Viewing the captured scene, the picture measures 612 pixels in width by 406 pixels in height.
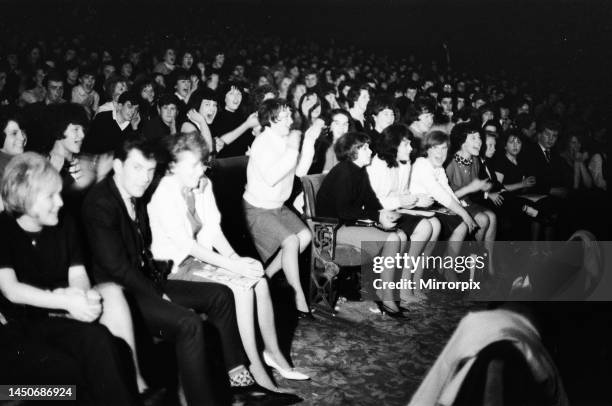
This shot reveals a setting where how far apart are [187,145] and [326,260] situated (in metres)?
1.36

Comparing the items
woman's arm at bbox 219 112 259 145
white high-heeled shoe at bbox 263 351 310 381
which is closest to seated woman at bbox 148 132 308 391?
white high-heeled shoe at bbox 263 351 310 381

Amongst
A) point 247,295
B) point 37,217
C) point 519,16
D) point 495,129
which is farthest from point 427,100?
point 519,16

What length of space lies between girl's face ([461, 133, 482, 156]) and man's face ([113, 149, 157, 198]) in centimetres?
286

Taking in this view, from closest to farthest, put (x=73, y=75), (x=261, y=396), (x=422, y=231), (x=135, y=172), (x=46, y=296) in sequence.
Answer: (x=46, y=296), (x=135, y=172), (x=261, y=396), (x=422, y=231), (x=73, y=75)

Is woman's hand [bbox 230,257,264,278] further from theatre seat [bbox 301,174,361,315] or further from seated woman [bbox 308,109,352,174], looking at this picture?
seated woman [bbox 308,109,352,174]

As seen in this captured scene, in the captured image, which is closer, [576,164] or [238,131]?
[238,131]

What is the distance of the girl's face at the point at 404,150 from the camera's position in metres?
4.27

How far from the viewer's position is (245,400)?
274 cm

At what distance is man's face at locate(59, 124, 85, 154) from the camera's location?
128 inches

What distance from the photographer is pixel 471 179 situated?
4.85 meters

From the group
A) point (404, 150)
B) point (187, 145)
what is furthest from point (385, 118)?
point (187, 145)

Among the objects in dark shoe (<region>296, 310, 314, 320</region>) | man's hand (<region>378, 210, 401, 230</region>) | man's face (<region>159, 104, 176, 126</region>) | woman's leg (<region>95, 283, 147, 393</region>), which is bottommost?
dark shoe (<region>296, 310, 314, 320</region>)

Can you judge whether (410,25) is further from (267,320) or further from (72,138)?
(267,320)

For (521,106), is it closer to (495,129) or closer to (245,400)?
(495,129)
